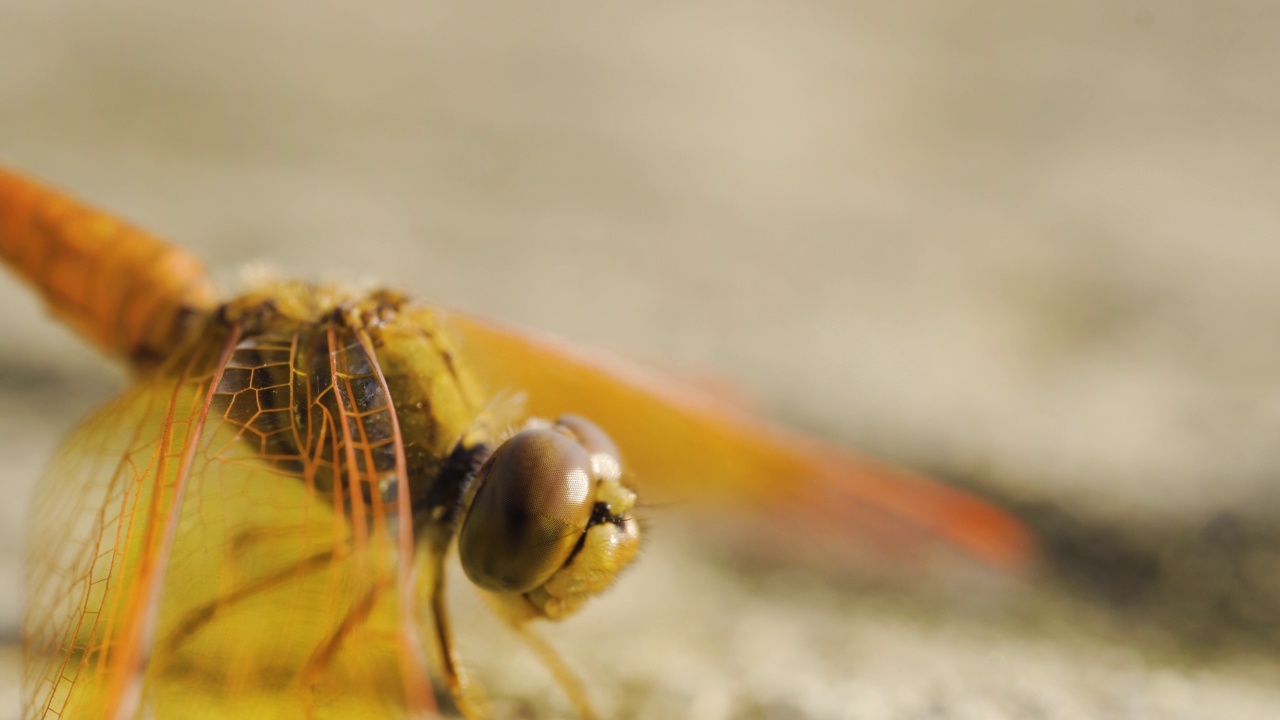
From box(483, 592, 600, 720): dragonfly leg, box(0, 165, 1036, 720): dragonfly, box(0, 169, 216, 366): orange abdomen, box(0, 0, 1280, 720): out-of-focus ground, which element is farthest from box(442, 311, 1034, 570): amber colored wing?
box(0, 169, 216, 366): orange abdomen

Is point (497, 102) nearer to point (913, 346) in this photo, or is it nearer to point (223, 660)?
point (913, 346)

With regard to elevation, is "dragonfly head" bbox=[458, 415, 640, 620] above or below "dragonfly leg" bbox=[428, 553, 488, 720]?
above

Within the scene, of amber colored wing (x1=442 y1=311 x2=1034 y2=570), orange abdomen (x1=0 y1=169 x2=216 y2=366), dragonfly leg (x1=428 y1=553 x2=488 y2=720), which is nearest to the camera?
dragonfly leg (x1=428 y1=553 x2=488 y2=720)

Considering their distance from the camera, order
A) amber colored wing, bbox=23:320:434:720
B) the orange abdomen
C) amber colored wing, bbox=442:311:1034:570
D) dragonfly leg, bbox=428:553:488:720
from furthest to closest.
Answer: the orange abdomen
amber colored wing, bbox=442:311:1034:570
dragonfly leg, bbox=428:553:488:720
amber colored wing, bbox=23:320:434:720

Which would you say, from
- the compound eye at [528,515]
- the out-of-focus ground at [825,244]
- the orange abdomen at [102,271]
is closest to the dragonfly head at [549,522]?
the compound eye at [528,515]

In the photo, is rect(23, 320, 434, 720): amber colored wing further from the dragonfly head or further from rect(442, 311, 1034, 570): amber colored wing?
rect(442, 311, 1034, 570): amber colored wing

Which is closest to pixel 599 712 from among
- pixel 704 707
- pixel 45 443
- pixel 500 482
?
pixel 704 707

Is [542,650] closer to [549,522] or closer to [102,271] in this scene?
[549,522]
